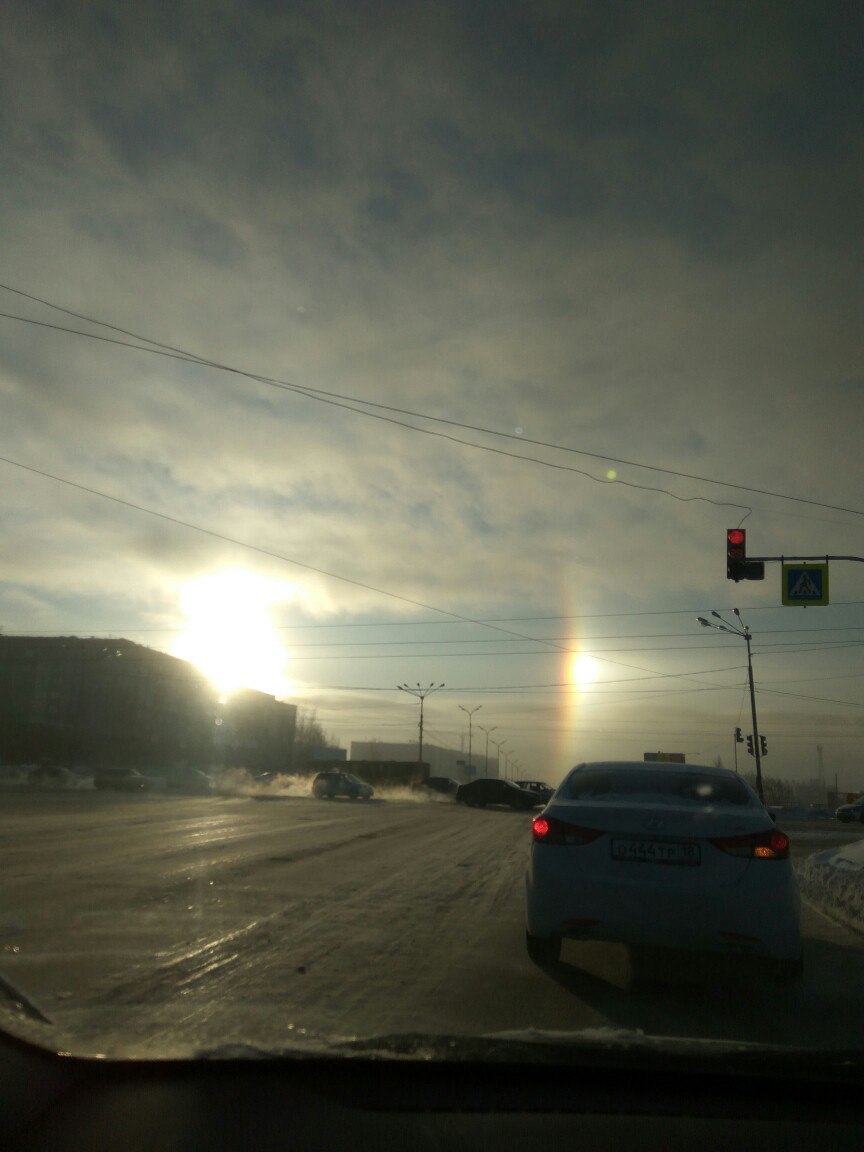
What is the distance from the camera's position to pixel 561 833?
6.12 m

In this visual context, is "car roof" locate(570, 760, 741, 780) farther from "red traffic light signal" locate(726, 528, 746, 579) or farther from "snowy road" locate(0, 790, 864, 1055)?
"red traffic light signal" locate(726, 528, 746, 579)

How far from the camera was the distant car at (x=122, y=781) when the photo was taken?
4403cm

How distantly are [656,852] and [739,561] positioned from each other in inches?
473

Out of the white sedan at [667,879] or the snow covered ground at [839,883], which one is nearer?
the white sedan at [667,879]

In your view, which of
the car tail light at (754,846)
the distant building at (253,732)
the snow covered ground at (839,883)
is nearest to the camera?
the car tail light at (754,846)

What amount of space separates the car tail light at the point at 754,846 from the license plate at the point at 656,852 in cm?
16

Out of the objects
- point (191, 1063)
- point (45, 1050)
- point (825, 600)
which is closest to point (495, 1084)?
point (191, 1063)

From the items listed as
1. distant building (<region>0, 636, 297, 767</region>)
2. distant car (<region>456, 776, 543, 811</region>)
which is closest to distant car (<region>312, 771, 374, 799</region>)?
distant car (<region>456, 776, 543, 811</region>)

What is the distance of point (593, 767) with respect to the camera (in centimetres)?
722

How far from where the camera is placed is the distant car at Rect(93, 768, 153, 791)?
44.0m

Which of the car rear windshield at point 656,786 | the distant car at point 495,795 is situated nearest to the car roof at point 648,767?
the car rear windshield at point 656,786

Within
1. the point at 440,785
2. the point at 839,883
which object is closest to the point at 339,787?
the point at 440,785

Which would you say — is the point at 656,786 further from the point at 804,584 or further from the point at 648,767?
the point at 804,584

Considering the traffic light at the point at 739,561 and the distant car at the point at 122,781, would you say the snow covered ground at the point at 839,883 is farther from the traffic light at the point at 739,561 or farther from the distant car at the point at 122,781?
the distant car at the point at 122,781
